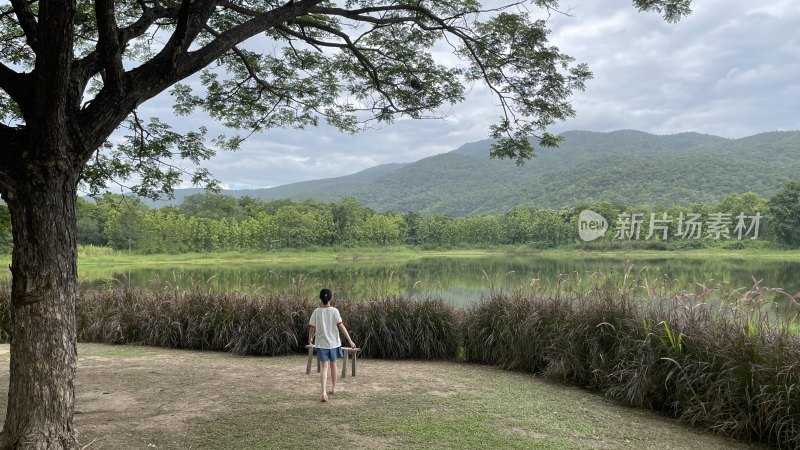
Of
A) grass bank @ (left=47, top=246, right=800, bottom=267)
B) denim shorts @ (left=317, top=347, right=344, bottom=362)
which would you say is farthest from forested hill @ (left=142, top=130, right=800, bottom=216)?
denim shorts @ (left=317, top=347, right=344, bottom=362)

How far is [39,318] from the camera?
3.39 m

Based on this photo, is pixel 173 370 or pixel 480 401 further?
pixel 173 370

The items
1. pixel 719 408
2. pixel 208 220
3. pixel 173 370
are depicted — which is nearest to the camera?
pixel 719 408

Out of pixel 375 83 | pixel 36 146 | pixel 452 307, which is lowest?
pixel 452 307

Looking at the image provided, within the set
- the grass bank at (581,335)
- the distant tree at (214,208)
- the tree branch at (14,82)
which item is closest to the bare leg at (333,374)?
the grass bank at (581,335)

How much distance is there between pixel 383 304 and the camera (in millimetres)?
8188

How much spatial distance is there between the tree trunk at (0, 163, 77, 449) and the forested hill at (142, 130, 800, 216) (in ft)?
243

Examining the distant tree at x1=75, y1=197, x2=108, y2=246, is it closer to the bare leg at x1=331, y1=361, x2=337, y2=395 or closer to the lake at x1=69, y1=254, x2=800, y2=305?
the lake at x1=69, y1=254, x2=800, y2=305

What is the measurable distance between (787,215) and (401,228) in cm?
3618

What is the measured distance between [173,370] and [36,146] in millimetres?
3978

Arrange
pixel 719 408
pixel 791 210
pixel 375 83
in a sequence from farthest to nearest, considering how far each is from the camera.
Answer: pixel 791 210 → pixel 375 83 → pixel 719 408

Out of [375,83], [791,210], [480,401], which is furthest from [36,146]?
[791,210]

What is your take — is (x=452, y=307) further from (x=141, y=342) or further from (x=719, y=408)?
(x=141, y=342)

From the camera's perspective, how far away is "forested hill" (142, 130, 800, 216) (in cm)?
7388
